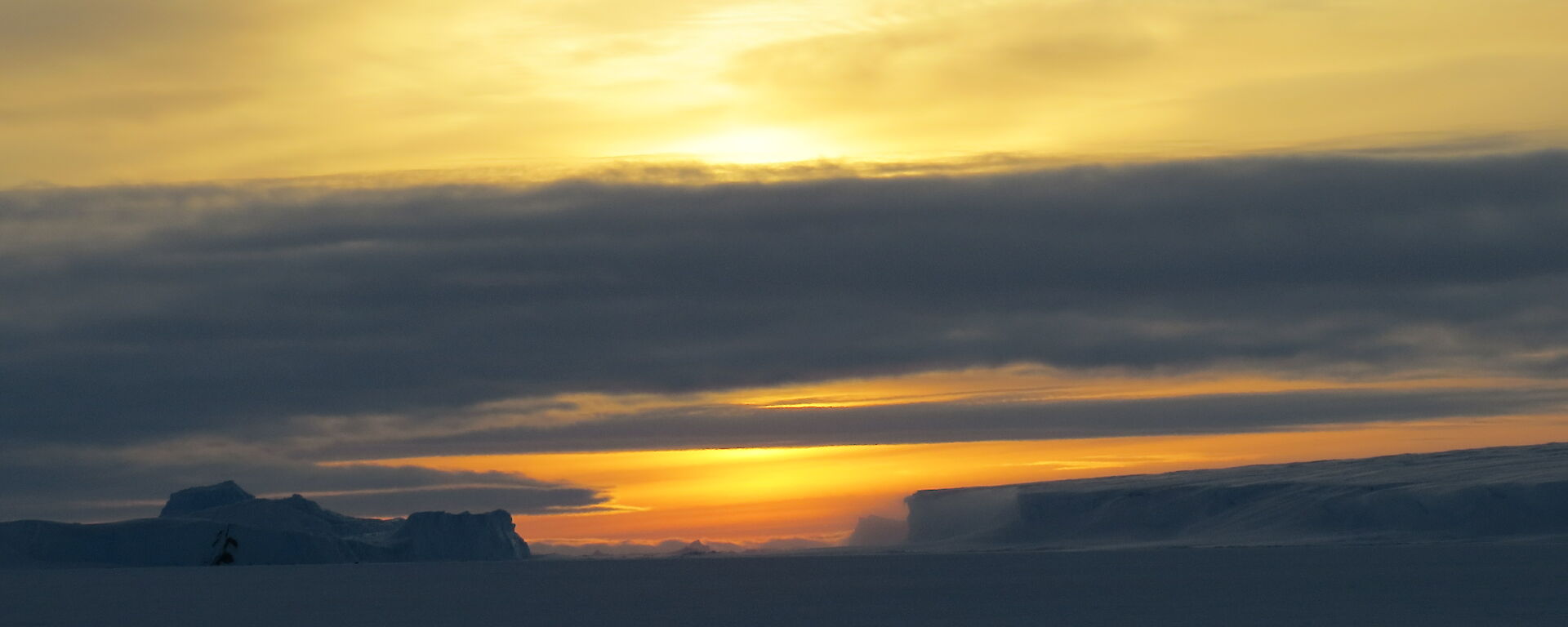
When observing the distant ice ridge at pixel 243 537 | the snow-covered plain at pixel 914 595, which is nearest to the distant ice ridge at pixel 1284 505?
the snow-covered plain at pixel 914 595

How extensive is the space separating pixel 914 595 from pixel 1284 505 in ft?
151

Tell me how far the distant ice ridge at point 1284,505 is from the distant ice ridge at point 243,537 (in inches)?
1291

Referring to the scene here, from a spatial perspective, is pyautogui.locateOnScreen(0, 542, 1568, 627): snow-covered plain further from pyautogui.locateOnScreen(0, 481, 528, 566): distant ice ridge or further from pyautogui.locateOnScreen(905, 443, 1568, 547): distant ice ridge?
pyautogui.locateOnScreen(0, 481, 528, 566): distant ice ridge

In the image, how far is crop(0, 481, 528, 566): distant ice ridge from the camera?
326 feet

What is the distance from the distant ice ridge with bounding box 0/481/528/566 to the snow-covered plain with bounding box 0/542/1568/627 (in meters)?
3.61

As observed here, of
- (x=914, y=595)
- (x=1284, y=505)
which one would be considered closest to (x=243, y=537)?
(x=914, y=595)

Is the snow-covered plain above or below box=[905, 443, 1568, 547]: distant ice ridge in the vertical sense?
below

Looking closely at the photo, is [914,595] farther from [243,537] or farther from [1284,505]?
[243,537]

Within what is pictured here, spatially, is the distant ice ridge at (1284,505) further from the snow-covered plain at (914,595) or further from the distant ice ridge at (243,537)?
the distant ice ridge at (243,537)

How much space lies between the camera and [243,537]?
341ft

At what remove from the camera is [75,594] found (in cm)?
6906

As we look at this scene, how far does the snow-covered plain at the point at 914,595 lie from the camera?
42344 millimetres

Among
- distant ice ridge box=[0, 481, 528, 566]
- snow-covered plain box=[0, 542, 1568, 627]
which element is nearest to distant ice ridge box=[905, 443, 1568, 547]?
snow-covered plain box=[0, 542, 1568, 627]

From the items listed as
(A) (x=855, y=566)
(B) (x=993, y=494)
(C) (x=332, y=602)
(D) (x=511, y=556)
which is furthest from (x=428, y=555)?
(C) (x=332, y=602)
